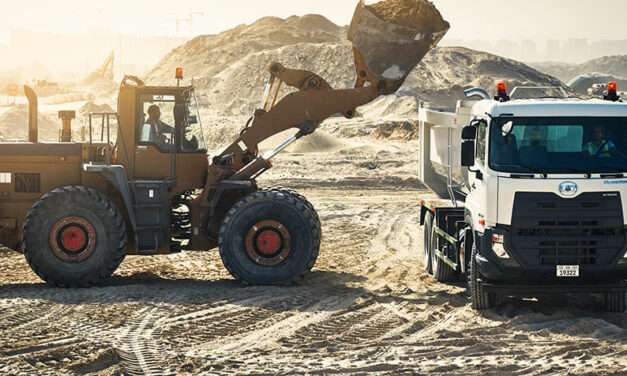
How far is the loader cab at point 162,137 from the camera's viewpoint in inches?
624

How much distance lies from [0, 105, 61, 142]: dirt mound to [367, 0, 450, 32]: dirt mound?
39000mm

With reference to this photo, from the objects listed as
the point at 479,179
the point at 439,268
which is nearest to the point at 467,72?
the point at 439,268

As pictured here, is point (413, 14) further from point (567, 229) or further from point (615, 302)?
point (615, 302)

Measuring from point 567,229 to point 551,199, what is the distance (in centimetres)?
43

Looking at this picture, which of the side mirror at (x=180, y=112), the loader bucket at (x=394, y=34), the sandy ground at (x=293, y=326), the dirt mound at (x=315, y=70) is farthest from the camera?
the dirt mound at (x=315, y=70)

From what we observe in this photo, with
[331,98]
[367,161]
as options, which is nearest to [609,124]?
[331,98]

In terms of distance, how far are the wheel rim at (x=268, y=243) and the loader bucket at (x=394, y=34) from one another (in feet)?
9.57

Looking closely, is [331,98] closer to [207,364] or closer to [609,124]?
[609,124]

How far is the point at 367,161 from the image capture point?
39250 millimetres

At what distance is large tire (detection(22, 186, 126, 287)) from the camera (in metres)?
15.5

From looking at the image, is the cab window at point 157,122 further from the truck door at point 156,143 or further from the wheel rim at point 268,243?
the wheel rim at point 268,243

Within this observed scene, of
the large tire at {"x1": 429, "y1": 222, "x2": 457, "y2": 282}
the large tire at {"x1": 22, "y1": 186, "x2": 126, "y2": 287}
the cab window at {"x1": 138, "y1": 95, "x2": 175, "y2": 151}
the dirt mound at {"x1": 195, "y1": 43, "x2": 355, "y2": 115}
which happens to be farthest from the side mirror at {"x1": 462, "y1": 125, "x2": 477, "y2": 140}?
the dirt mound at {"x1": 195, "y1": 43, "x2": 355, "y2": 115}

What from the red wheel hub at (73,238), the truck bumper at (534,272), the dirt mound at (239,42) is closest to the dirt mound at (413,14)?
the truck bumper at (534,272)

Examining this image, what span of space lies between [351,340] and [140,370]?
8.67ft
